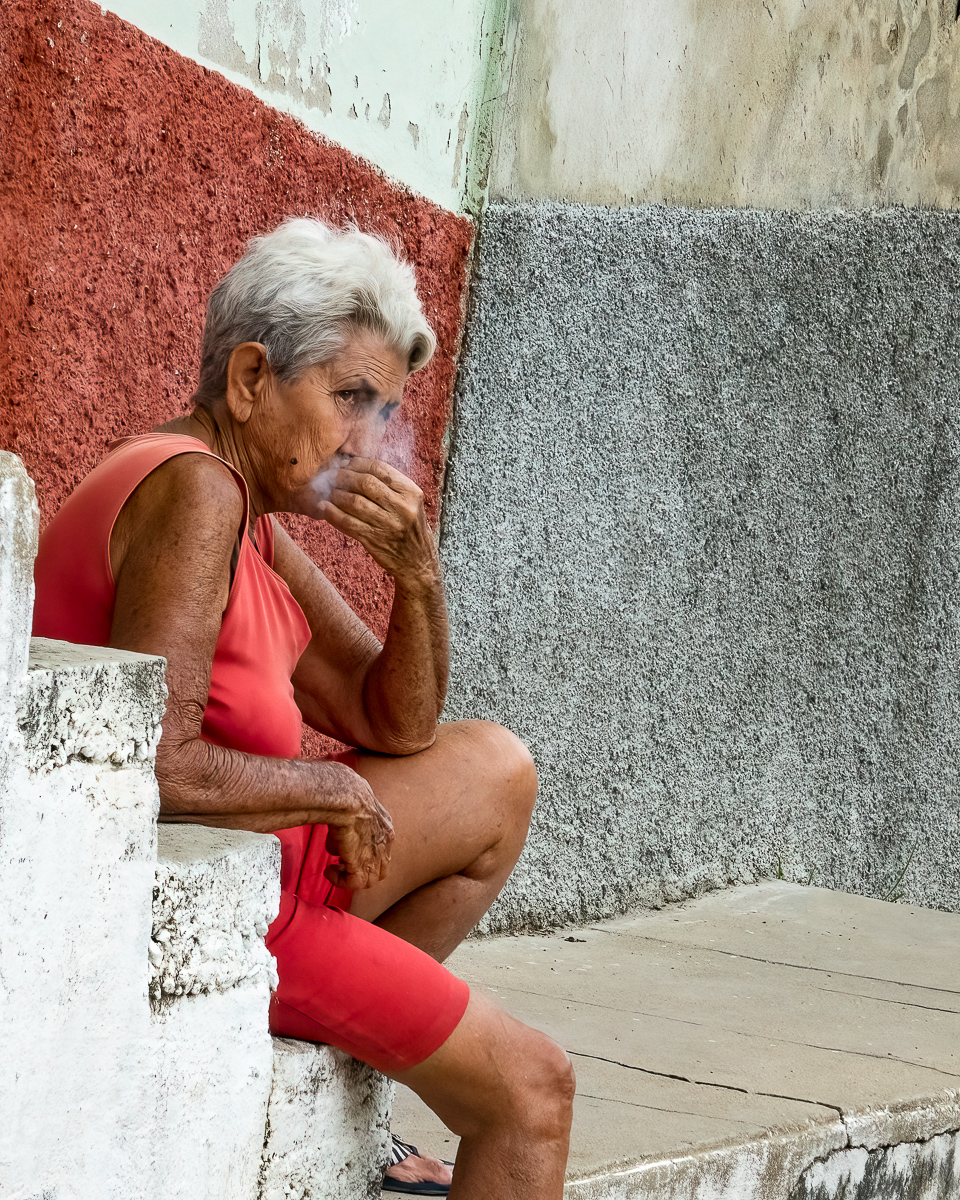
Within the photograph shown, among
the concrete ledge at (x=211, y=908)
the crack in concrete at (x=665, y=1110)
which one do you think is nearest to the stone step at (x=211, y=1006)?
the concrete ledge at (x=211, y=908)

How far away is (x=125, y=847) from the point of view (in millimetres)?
1408

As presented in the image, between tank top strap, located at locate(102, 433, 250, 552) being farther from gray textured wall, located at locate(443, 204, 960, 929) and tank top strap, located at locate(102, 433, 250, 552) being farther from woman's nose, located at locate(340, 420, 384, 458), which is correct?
gray textured wall, located at locate(443, 204, 960, 929)

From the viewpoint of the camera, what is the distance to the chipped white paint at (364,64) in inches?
108

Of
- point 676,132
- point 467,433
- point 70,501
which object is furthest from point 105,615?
point 676,132

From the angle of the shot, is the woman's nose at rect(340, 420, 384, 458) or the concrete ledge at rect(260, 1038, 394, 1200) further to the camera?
the woman's nose at rect(340, 420, 384, 458)

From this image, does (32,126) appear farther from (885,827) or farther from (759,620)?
(885,827)

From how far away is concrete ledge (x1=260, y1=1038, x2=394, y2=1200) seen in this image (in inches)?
67.1

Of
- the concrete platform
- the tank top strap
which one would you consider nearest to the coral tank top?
the tank top strap

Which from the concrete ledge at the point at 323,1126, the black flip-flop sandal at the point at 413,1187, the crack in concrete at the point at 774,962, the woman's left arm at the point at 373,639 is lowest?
the crack in concrete at the point at 774,962

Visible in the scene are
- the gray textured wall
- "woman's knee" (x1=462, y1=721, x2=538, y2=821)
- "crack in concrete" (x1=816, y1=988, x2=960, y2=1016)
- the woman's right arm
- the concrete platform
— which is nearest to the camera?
the woman's right arm

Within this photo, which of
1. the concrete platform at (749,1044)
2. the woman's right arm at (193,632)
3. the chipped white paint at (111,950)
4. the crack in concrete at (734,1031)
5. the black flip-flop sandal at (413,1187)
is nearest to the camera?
the chipped white paint at (111,950)

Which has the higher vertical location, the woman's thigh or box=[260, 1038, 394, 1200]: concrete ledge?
the woman's thigh

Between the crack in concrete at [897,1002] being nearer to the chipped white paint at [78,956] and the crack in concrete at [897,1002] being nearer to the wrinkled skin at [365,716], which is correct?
the wrinkled skin at [365,716]

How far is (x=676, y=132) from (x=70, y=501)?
8.97ft
